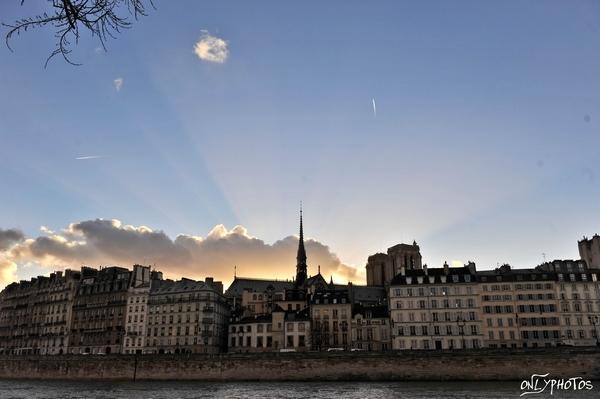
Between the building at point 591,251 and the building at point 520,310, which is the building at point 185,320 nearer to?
A: the building at point 520,310

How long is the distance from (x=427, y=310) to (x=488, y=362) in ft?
61.8

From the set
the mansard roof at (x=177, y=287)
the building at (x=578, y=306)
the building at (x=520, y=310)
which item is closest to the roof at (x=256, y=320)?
the mansard roof at (x=177, y=287)

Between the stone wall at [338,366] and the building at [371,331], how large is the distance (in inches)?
759

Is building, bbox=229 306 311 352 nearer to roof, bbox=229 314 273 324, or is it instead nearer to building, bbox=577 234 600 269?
roof, bbox=229 314 273 324

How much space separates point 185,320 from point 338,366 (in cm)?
3374

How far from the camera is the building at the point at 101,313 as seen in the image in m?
88.6

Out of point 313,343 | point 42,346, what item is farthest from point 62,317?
point 313,343

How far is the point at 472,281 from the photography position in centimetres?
7656

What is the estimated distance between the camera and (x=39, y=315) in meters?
101

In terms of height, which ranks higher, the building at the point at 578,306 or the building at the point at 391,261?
the building at the point at 391,261

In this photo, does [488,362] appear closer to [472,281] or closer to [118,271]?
[472,281]

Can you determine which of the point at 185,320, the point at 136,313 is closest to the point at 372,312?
the point at 185,320

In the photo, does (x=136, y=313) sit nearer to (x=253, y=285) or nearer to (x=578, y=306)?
(x=253, y=285)

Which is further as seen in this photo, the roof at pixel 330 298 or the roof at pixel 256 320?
the roof at pixel 256 320
